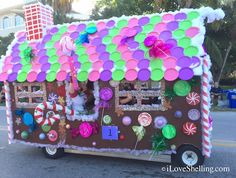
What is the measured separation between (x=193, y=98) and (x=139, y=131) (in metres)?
1.18

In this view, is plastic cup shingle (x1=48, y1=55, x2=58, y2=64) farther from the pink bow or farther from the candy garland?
the candy garland

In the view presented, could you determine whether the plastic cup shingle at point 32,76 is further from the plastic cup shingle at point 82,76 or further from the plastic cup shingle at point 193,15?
the plastic cup shingle at point 193,15

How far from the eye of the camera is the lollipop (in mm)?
6176

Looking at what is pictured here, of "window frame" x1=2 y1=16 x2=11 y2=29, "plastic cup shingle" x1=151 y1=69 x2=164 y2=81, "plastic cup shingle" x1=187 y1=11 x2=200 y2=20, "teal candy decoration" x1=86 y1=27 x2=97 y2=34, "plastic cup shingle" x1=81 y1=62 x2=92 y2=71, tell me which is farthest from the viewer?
"window frame" x1=2 y1=16 x2=11 y2=29

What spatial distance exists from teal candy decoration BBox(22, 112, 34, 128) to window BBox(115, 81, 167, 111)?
2033 millimetres

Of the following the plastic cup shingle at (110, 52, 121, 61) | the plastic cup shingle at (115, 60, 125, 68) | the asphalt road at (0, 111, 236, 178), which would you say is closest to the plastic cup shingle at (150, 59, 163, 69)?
the plastic cup shingle at (115, 60, 125, 68)

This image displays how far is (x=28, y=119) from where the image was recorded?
7.48 metres

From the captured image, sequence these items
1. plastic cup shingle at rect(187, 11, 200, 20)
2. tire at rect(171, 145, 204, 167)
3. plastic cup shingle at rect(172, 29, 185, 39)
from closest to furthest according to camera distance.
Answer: tire at rect(171, 145, 204, 167) < plastic cup shingle at rect(172, 29, 185, 39) < plastic cup shingle at rect(187, 11, 200, 20)

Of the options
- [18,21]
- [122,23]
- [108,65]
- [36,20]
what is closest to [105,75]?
[108,65]

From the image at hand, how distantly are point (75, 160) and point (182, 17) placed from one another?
145 inches

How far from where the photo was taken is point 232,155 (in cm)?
725

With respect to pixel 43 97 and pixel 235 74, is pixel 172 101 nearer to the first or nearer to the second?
pixel 43 97

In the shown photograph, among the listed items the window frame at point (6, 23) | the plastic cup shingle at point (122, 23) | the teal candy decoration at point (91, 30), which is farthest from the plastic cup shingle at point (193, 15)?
the window frame at point (6, 23)

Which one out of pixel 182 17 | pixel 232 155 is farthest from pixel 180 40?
pixel 232 155
